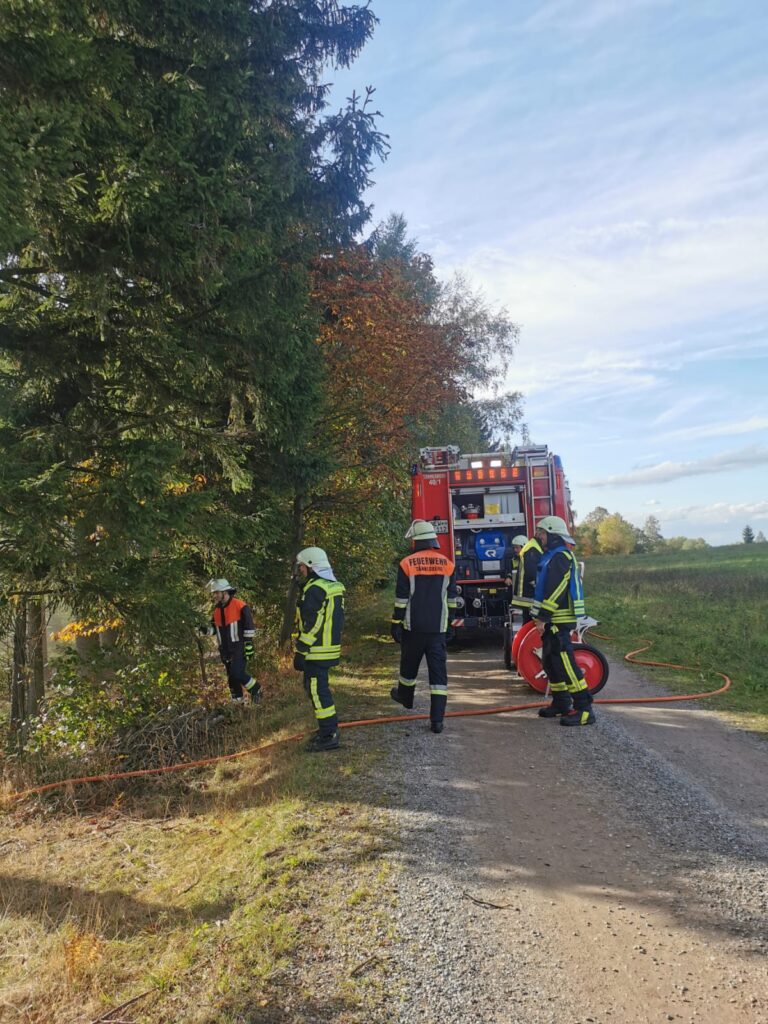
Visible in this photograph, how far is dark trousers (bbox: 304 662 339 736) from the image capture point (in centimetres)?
575

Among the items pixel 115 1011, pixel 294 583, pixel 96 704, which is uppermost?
pixel 294 583

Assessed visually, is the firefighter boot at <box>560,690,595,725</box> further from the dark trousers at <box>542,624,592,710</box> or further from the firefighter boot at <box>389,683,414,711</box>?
the firefighter boot at <box>389,683,414,711</box>

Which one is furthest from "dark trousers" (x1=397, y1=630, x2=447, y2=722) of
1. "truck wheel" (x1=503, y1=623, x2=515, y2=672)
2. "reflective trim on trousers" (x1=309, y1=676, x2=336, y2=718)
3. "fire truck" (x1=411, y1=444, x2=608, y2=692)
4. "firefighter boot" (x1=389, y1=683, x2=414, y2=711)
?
"fire truck" (x1=411, y1=444, x2=608, y2=692)

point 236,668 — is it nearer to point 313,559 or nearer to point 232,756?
point 232,756

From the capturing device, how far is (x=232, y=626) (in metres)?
8.55

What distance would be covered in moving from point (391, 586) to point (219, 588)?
15348 mm

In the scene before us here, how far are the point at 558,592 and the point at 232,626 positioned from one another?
14.2 feet

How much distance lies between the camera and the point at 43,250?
6.05 metres

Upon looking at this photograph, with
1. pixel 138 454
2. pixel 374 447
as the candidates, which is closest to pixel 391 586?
pixel 374 447

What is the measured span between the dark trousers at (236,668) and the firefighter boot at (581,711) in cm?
423

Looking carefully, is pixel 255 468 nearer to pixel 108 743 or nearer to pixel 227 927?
pixel 108 743

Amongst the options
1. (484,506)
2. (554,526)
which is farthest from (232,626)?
(484,506)

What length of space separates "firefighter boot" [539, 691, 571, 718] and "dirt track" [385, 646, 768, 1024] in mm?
439

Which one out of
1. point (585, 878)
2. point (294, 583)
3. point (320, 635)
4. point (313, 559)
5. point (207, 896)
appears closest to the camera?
point (585, 878)
